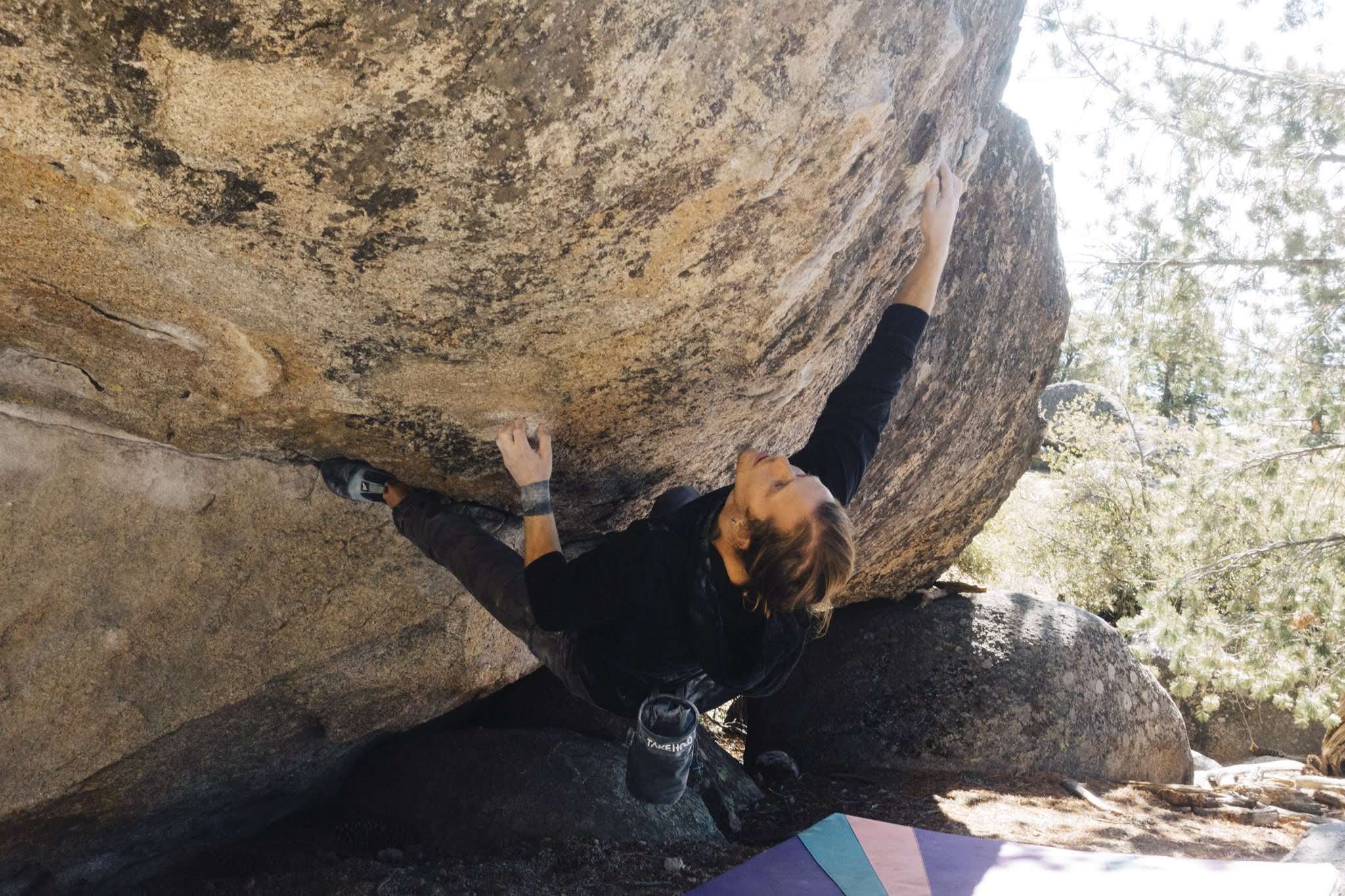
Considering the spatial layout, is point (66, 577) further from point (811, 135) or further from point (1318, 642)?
point (1318, 642)

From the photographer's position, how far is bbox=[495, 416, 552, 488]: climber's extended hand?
343 centimetres

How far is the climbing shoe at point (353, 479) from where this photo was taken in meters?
3.80

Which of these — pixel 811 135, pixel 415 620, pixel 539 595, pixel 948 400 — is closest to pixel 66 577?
pixel 415 620

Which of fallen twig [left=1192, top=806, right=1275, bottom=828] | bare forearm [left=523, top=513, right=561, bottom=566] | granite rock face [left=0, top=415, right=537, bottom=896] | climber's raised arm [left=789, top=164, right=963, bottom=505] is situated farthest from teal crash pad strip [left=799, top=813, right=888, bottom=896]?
fallen twig [left=1192, top=806, right=1275, bottom=828]

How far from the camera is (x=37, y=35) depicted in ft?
6.78

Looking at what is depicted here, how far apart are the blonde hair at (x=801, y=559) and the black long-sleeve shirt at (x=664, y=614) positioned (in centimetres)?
→ 11

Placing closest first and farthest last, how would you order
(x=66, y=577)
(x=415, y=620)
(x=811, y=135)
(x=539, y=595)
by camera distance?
(x=811, y=135) < (x=539, y=595) < (x=66, y=577) < (x=415, y=620)

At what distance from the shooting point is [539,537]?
323cm

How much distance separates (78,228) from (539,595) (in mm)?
1595

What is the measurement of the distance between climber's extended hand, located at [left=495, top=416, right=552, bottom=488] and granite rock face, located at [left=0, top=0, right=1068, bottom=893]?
4.8 inches

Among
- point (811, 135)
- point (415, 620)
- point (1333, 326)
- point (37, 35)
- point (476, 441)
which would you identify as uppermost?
point (1333, 326)

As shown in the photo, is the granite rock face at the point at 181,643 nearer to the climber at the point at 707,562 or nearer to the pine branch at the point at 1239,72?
the climber at the point at 707,562

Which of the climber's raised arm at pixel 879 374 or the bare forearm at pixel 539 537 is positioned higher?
the climber's raised arm at pixel 879 374

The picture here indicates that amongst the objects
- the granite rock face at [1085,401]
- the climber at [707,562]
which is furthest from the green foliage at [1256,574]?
the granite rock face at [1085,401]
